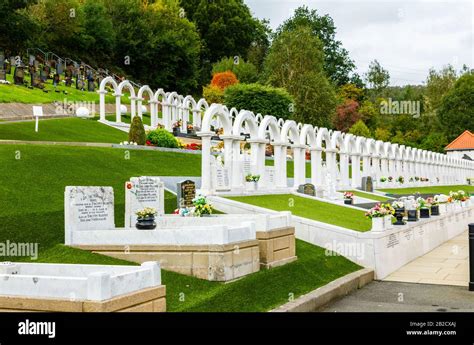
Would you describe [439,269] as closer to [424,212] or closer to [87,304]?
[424,212]

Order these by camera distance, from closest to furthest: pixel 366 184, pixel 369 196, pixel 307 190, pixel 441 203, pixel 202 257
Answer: pixel 202 257 → pixel 307 190 → pixel 441 203 → pixel 369 196 → pixel 366 184

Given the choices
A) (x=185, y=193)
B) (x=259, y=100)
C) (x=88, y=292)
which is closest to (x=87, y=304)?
(x=88, y=292)

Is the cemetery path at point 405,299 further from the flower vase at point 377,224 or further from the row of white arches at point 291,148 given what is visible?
the row of white arches at point 291,148

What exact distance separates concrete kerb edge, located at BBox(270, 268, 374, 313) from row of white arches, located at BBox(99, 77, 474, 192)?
736 centimetres

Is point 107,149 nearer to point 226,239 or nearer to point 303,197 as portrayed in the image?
point 303,197

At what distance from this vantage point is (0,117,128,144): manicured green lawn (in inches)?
1157

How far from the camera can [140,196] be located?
1554cm

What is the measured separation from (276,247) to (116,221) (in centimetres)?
484

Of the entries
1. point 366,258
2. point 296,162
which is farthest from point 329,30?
point 366,258

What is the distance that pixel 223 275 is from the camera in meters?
11.1

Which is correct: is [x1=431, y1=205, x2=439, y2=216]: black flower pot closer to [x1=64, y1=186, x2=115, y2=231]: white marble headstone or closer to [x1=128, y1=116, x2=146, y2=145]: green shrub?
[x1=128, y1=116, x2=146, y2=145]: green shrub

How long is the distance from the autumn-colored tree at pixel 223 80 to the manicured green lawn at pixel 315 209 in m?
48.7

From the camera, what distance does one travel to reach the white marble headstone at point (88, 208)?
13227mm
